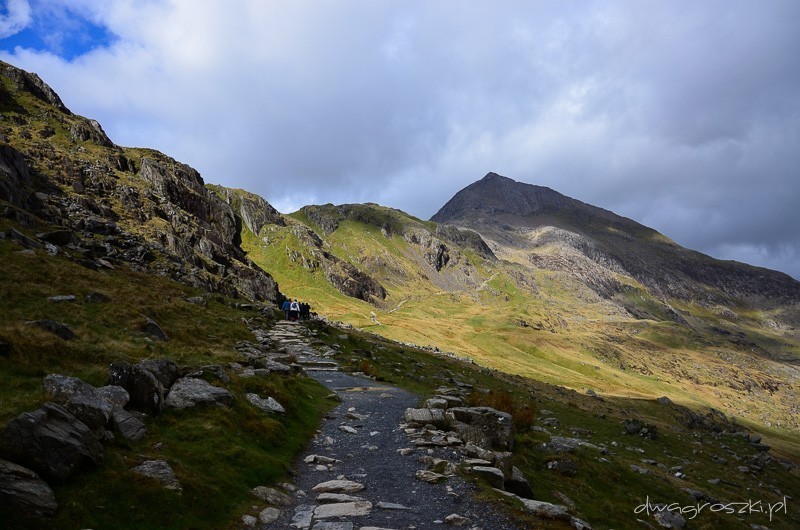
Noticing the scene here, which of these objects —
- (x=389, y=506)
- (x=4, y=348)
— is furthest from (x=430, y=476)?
(x=4, y=348)

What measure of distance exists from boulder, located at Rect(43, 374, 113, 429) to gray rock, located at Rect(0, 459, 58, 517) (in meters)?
2.62

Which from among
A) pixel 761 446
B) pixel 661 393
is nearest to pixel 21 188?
pixel 761 446

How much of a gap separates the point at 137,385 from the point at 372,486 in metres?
8.89

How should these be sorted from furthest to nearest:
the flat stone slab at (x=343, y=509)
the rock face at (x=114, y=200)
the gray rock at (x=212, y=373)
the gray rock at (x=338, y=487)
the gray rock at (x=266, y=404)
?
the rock face at (x=114, y=200) < the gray rock at (x=266, y=404) < the gray rock at (x=212, y=373) < the gray rock at (x=338, y=487) < the flat stone slab at (x=343, y=509)

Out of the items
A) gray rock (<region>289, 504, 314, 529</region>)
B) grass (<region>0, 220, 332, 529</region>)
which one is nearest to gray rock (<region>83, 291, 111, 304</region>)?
grass (<region>0, 220, 332, 529</region>)

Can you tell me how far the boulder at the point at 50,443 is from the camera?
32.4ft

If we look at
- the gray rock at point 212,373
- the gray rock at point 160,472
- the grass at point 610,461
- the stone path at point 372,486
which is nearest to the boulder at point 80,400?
the gray rock at point 160,472

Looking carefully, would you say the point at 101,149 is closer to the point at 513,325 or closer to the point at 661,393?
the point at 513,325

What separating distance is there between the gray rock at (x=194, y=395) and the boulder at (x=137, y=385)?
2.69 ft

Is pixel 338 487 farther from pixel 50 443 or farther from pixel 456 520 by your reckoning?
pixel 50 443

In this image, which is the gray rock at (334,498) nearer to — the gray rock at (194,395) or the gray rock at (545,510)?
the gray rock at (545,510)

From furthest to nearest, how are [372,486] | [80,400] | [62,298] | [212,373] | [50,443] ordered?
[62,298]
[212,373]
[372,486]
[80,400]
[50,443]

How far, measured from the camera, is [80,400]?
12359 mm

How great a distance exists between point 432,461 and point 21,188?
72.8 metres
